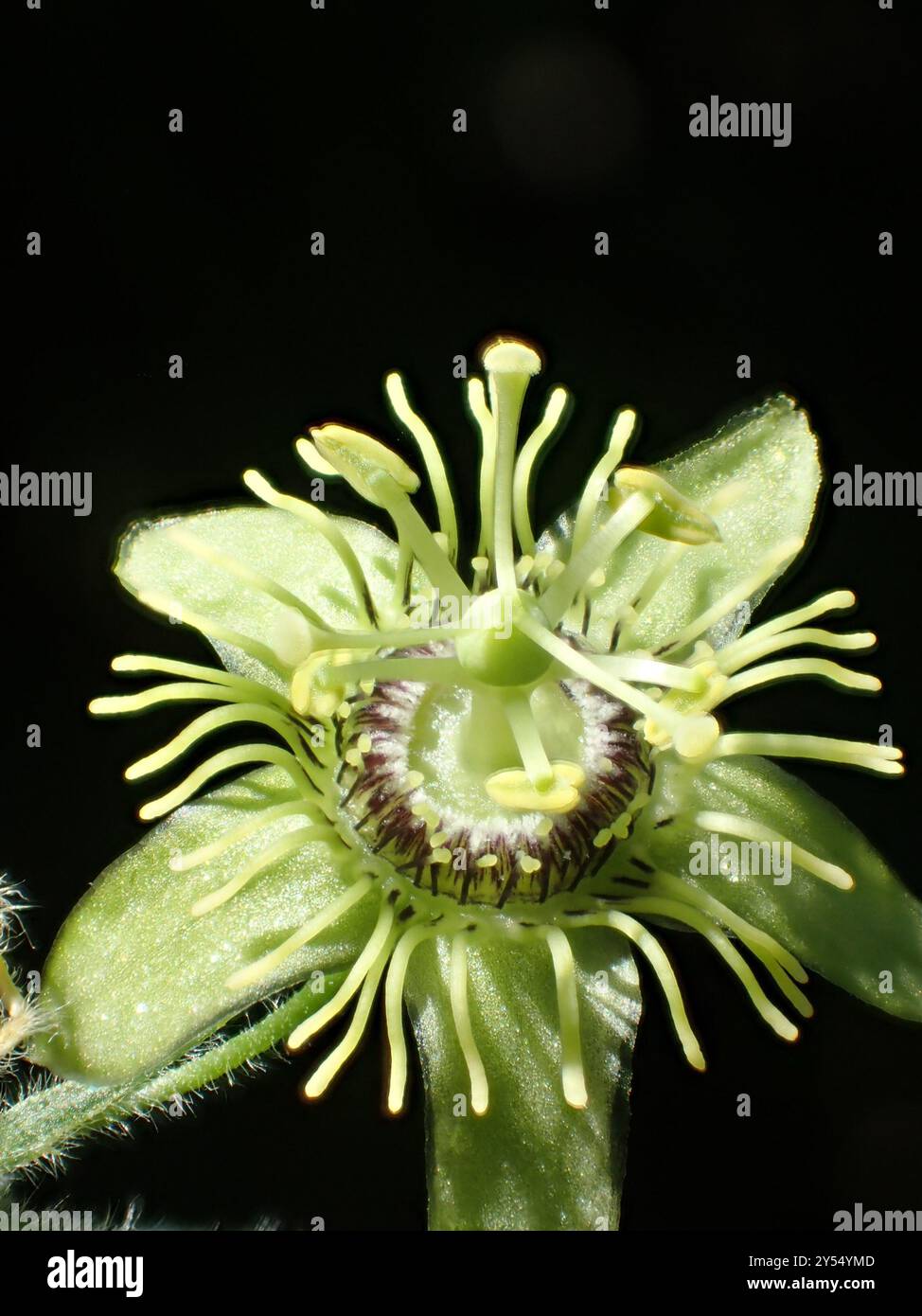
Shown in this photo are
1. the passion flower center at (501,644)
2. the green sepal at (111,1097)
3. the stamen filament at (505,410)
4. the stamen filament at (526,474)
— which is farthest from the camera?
the stamen filament at (526,474)

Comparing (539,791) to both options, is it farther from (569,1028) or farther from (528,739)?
(569,1028)

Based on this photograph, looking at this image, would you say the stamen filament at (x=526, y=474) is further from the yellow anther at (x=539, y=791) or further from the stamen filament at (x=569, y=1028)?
the stamen filament at (x=569, y=1028)

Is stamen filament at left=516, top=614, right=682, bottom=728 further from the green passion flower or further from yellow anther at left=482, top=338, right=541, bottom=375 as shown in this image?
yellow anther at left=482, top=338, right=541, bottom=375

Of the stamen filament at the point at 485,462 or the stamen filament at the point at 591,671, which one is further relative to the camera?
the stamen filament at the point at 485,462

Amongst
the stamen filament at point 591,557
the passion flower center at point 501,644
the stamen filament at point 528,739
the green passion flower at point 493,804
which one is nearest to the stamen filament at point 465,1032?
the green passion flower at point 493,804

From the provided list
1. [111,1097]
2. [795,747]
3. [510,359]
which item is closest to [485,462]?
[510,359]
